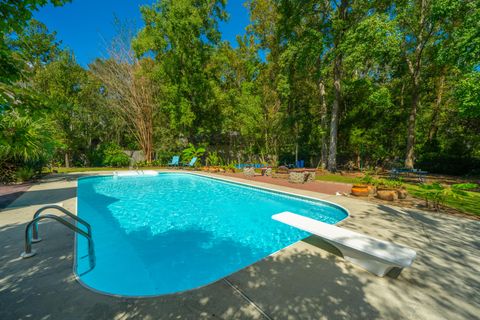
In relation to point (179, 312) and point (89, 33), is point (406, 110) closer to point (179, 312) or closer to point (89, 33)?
point (179, 312)

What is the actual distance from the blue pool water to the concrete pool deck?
19.1 inches

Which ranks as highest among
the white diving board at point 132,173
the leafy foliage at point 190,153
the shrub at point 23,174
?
the leafy foliage at point 190,153

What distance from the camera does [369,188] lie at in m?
7.30

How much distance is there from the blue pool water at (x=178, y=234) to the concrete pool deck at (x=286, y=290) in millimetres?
486

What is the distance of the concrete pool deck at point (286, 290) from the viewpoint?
6.77 feet

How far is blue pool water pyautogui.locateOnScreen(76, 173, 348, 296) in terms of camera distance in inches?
137

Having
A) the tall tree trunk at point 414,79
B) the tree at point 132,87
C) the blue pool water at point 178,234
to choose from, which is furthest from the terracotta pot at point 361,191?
the tree at point 132,87

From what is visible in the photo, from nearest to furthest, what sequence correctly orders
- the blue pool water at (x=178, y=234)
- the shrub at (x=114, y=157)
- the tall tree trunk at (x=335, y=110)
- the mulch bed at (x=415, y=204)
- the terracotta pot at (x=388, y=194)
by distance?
the blue pool water at (x=178, y=234), the mulch bed at (x=415, y=204), the terracotta pot at (x=388, y=194), the tall tree trunk at (x=335, y=110), the shrub at (x=114, y=157)

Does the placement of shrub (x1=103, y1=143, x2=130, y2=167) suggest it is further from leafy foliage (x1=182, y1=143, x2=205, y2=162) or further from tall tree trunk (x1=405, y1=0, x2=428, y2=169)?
tall tree trunk (x1=405, y1=0, x2=428, y2=169)

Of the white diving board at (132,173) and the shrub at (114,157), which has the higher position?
the shrub at (114,157)

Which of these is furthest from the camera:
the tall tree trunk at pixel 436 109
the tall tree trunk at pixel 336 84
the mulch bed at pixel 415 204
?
the tall tree trunk at pixel 436 109

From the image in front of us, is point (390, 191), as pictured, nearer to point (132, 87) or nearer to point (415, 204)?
point (415, 204)

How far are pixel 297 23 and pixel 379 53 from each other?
6.25 m

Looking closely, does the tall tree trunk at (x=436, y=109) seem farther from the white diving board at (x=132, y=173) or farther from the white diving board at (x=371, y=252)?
the white diving board at (x=132, y=173)
